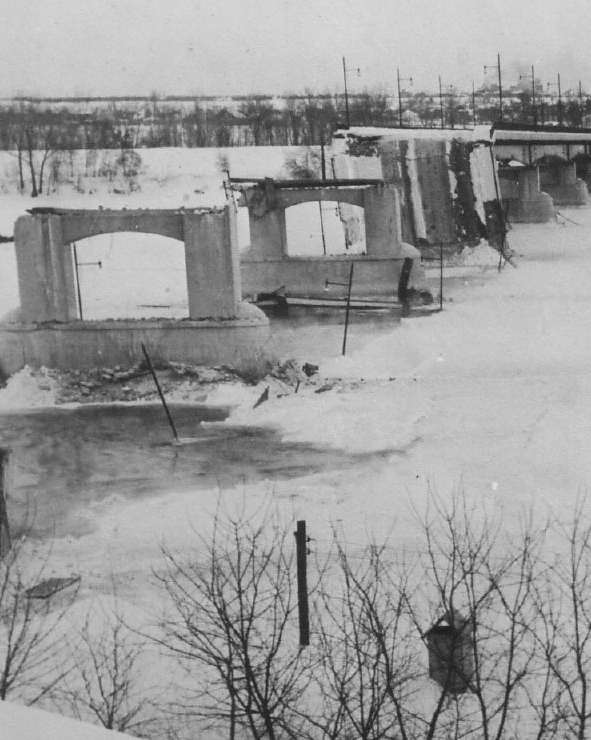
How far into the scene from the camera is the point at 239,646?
7.04 metres

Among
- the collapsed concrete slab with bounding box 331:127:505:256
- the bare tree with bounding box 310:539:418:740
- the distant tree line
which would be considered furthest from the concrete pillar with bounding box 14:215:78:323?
the distant tree line

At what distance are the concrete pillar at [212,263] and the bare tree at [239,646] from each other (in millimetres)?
9994

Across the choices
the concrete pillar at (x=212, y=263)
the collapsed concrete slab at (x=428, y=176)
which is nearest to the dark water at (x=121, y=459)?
the concrete pillar at (x=212, y=263)

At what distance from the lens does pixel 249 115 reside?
76.9 metres

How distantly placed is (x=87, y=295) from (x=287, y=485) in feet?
74.1

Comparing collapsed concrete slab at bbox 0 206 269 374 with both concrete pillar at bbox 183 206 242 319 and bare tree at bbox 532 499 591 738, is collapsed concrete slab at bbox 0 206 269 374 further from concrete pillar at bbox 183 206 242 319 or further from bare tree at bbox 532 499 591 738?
bare tree at bbox 532 499 591 738

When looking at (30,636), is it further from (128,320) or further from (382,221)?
(382,221)

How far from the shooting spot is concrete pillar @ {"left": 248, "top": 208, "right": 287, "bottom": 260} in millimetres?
32875

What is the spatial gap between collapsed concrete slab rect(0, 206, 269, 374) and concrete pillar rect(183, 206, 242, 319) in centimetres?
2

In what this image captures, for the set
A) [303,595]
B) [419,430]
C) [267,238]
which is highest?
[267,238]

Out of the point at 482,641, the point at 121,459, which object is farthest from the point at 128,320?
the point at 482,641

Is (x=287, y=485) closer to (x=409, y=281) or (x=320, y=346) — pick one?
(x=320, y=346)

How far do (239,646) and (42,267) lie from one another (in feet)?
50.3

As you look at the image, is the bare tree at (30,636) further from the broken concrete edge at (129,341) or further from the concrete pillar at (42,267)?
the concrete pillar at (42,267)
